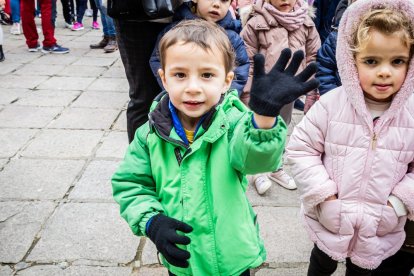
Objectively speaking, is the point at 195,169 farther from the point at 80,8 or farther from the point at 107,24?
the point at 80,8

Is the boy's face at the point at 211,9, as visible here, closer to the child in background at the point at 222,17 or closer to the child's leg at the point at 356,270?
the child in background at the point at 222,17

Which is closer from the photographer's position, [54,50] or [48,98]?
[48,98]

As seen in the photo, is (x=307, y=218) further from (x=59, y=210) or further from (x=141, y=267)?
(x=59, y=210)

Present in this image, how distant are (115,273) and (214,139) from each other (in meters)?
1.12

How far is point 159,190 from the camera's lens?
149 centimetres

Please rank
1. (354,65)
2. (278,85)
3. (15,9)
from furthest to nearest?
(15,9)
(354,65)
(278,85)

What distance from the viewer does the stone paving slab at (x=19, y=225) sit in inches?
88.5

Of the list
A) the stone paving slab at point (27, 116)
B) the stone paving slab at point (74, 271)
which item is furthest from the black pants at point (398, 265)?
the stone paving slab at point (27, 116)

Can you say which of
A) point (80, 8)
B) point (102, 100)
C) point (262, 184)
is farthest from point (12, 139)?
point (80, 8)

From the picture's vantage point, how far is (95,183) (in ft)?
9.66

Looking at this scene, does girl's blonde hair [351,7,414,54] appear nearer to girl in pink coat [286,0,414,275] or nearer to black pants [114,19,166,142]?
girl in pink coat [286,0,414,275]

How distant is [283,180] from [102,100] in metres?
2.52

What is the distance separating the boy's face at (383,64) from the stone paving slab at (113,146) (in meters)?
2.21

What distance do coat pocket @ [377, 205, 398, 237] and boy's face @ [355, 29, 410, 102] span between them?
429 millimetres
